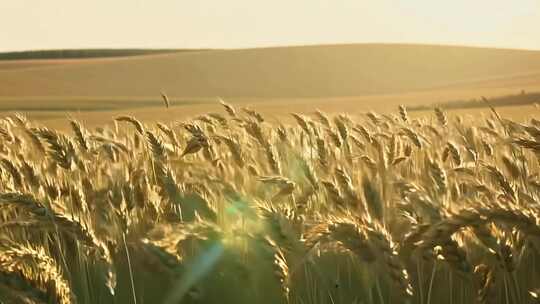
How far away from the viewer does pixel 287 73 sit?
225 feet

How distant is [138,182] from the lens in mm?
3250

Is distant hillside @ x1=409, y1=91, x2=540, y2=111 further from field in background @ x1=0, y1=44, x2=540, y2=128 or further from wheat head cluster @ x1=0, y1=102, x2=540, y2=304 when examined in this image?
wheat head cluster @ x1=0, y1=102, x2=540, y2=304

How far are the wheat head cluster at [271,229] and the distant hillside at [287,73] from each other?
57305 mm

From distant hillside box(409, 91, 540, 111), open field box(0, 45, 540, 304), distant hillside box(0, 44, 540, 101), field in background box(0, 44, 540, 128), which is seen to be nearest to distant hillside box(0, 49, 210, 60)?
field in background box(0, 44, 540, 128)

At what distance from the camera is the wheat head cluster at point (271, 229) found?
6.22ft

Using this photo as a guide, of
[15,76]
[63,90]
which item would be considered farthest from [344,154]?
[15,76]

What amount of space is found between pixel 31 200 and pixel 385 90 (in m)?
65.4

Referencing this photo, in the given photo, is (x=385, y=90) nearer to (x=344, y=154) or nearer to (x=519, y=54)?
(x=519, y=54)

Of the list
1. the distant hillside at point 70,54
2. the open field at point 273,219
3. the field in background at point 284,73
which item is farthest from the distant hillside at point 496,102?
the distant hillside at point 70,54

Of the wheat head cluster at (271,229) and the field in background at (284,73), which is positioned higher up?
the field in background at (284,73)

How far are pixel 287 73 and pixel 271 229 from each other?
66539 millimetres

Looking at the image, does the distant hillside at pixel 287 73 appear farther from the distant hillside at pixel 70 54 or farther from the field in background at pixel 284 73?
the distant hillside at pixel 70 54

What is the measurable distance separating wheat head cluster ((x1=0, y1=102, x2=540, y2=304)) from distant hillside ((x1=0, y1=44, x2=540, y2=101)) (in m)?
57.3

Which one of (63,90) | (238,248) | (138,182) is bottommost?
(238,248)
